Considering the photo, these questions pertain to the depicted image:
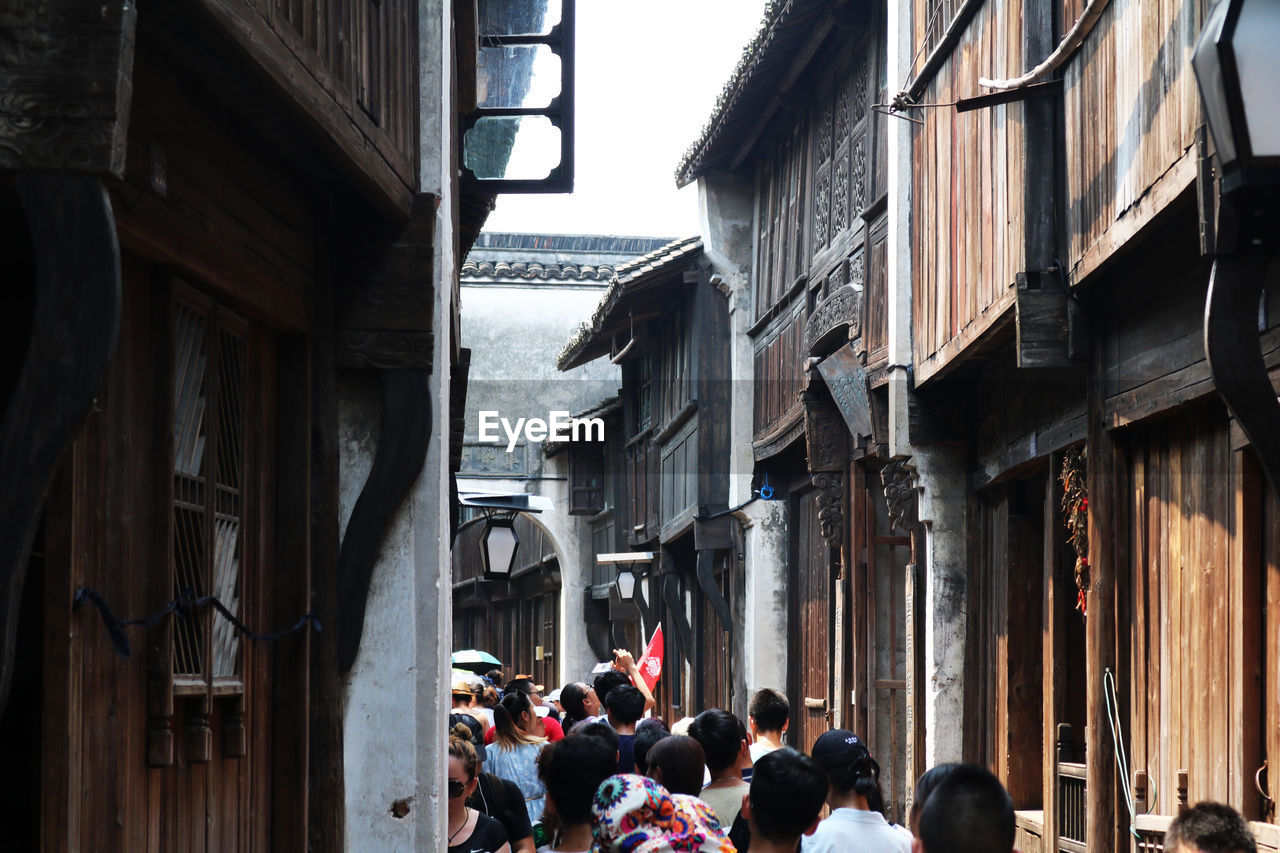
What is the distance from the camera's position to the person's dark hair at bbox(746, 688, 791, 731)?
7.51 meters

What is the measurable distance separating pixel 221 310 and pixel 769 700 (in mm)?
3338

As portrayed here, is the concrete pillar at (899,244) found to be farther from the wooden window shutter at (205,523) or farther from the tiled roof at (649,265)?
the tiled roof at (649,265)

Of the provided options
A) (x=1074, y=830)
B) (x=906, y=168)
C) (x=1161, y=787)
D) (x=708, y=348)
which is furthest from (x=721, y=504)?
(x=1161, y=787)

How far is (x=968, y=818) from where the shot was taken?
136 inches

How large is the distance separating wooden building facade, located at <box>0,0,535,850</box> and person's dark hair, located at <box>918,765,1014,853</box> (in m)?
1.85

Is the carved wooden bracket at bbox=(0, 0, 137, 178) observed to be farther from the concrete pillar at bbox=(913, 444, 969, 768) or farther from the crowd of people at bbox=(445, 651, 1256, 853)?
the concrete pillar at bbox=(913, 444, 969, 768)

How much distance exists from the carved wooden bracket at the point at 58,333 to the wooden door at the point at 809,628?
39.1 ft

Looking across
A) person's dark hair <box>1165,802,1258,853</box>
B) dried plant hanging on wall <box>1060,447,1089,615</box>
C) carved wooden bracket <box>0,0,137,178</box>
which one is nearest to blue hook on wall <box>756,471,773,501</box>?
dried plant hanging on wall <box>1060,447,1089,615</box>

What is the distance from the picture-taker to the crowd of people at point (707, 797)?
3584 millimetres

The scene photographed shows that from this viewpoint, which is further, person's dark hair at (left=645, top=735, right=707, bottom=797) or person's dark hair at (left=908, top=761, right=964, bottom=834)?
person's dark hair at (left=645, top=735, right=707, bottom=797)

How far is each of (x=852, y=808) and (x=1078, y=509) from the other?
132 inches

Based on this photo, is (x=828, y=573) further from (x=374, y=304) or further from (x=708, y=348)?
(x=374, y=304)

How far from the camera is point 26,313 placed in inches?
178

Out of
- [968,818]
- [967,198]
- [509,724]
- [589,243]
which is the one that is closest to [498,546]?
[967,198]
